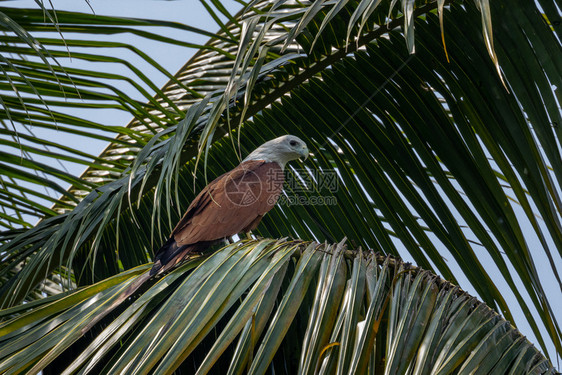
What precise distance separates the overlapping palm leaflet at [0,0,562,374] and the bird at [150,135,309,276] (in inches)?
5.6

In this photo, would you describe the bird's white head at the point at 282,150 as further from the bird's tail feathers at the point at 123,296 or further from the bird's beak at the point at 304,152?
the bird's tail feathers at the point at 123,296

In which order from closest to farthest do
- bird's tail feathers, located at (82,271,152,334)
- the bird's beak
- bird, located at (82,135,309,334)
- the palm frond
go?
the palm frond → bird's tail feathers, located at (82,271,152,334) → bird, located at (82,135,309,334) → the bird's beak

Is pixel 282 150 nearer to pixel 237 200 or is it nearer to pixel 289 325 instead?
pixel 237 200

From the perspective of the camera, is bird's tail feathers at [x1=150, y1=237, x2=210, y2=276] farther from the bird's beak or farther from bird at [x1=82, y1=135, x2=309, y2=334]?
the bird's beak

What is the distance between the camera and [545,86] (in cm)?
246

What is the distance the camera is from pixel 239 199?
3877 millimetres

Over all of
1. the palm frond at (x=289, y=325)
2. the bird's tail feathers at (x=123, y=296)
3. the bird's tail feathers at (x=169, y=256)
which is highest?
the bird's tail feathers at (x=123, y=296)

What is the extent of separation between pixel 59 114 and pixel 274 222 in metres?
1.51

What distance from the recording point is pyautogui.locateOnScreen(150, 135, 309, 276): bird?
338 cm

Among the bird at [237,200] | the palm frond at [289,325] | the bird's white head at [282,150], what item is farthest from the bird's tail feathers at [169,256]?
the bird's white head at [282,150]

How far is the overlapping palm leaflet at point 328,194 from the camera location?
187cm

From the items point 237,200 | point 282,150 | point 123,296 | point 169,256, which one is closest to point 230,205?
point 237,200

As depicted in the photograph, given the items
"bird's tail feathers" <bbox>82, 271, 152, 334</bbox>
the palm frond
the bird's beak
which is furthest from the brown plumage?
the palm frond

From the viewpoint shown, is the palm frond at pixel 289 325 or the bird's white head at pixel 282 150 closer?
the palm frond at pixel 289 325
